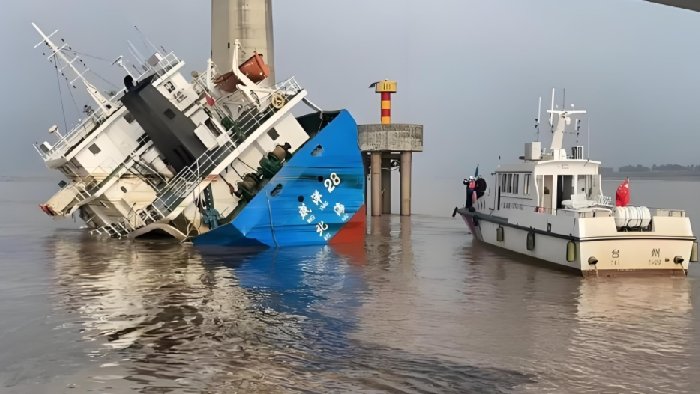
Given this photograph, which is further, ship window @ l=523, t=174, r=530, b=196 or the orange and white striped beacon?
the orange and white striped beacon

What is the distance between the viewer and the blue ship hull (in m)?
21.7

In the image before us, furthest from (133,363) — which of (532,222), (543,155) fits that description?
(543,155)

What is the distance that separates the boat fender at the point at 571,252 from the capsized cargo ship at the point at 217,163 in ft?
27.5

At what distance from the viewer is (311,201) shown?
2264 centimetres

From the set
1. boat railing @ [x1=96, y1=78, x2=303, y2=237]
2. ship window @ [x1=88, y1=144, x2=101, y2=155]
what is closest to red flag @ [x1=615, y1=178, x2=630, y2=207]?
boat railing @ [x1=96, y1=78, x2=303, y2=237]

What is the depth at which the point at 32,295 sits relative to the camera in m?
14.6

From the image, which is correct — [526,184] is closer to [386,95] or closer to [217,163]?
[217,163]

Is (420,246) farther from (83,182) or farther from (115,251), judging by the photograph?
(83,182)

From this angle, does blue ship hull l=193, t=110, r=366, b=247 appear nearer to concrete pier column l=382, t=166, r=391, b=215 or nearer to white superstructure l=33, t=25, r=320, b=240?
white superstructure l=33, t=25, r=320, b=240

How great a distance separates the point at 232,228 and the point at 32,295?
7.68m

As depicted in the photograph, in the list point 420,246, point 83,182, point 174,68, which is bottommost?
point 420,246

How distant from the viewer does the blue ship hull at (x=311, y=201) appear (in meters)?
21.7

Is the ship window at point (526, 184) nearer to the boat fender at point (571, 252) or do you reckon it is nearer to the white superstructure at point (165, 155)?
the boat fender at point (571, 252)

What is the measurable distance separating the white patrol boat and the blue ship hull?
510cm
